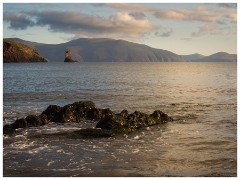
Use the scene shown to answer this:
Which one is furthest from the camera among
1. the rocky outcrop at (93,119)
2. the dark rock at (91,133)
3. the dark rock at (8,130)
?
the dark rock at (8,130)

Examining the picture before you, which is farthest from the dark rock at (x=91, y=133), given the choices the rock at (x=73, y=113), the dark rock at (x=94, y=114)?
the dark rock at (x=94, y=114)

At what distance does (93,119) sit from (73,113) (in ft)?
5.39

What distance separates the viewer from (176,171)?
16094mm

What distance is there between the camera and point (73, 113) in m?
29.0

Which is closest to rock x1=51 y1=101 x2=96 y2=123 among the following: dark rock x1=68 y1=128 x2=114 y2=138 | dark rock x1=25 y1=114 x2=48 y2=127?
dark rock x1=25 y1=114 x2=48 y2=127

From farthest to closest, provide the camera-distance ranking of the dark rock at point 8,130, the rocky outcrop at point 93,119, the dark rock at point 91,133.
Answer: the dark rock at point 8,130
the rocky outcrop at point 93,119
the dark rock at point 91,133

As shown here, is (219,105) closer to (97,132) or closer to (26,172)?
(97,132)

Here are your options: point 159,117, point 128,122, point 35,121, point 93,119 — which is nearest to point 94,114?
point 93,119

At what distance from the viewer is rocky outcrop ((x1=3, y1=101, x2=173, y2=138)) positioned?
77.0 ft

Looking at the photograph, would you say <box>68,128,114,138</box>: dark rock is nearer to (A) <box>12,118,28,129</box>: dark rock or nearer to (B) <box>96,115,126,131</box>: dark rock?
(B) <box>96,115,126,131</box>: dark rock

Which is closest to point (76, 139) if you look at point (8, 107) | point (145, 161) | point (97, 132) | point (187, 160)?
point (97, 132)

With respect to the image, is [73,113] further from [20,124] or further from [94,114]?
[20,124]

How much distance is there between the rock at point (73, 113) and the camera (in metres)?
28.1

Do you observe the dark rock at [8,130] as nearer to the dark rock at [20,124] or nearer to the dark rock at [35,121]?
the dark rock at [20,124]
